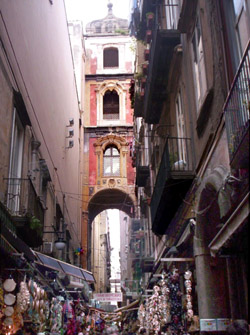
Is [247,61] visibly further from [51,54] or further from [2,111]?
[51,54]

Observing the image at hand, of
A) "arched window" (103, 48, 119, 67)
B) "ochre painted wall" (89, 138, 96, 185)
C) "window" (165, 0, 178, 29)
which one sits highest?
"arched window" (103, 48, 119, 67)

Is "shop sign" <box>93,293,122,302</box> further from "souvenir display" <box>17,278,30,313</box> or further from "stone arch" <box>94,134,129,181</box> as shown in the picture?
"souvenir display" <box>17,278,30,313</box>

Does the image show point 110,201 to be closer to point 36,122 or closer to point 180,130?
point 36,122

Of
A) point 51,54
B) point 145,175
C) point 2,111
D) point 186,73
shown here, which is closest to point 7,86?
point 2,111

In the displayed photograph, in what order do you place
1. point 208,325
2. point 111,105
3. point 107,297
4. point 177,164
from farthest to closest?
point 111,105 → point 107,297 → point 177,164 → point 208,325

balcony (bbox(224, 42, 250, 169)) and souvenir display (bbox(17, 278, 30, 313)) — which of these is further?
souvenir display (bbox(17, 278, 30, 313))

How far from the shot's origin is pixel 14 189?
9.87 metres

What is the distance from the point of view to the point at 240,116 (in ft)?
17.0

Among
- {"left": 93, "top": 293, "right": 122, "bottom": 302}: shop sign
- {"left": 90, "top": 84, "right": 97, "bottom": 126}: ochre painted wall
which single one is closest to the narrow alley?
{"left": 93, "top": 293, "right": 122, "bottom": 302}: shop sign

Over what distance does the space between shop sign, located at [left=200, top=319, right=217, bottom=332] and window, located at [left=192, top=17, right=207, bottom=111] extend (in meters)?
3.67

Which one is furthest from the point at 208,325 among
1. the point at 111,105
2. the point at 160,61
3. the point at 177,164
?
the point at 111,105

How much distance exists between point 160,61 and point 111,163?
22480mm

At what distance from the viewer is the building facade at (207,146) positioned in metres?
5.29

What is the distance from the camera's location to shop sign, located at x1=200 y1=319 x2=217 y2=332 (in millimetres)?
7709
